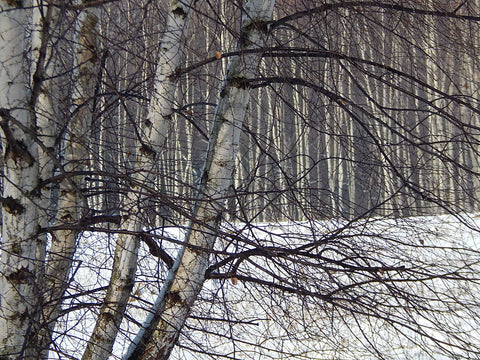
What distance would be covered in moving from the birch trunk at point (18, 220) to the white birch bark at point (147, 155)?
18.6 inches

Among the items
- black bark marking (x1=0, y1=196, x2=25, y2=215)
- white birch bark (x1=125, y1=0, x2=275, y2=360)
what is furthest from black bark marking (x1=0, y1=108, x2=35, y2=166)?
white birch bark (x1=125, y1=0, x2=275, y2=360)

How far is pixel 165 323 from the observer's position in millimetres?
2867

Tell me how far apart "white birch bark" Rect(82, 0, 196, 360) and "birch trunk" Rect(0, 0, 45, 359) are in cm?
47

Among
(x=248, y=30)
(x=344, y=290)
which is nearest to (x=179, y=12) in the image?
(x=248, y=30)

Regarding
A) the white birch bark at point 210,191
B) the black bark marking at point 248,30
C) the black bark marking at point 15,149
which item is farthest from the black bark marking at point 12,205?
the black bark marking at point 248,30

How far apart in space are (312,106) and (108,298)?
1485mm

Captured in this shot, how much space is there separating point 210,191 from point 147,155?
0.37 m

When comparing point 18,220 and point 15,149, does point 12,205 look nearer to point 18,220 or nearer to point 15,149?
point 18,220

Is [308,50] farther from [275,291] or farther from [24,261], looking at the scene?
[24,261]

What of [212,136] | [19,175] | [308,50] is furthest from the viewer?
[212,136]

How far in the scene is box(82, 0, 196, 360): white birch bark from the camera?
2.82 metres

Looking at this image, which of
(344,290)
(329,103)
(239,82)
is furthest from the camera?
(329,103)

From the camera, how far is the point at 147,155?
2857mm

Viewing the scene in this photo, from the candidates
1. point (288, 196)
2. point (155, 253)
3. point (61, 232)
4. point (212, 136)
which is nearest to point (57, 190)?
point (61, 232)
